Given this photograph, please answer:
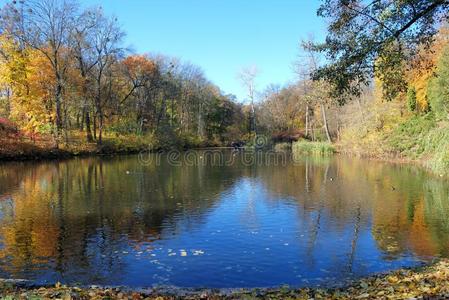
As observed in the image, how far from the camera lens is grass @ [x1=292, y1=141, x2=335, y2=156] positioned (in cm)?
4482

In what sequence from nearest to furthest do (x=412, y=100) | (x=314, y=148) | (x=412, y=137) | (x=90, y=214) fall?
(x=90, y=214) → (x=412, y=137) → (x=412, y=100) → (x=314, y=148)

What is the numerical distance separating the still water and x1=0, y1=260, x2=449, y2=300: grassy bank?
70 cm

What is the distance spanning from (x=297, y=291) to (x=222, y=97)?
7558cm

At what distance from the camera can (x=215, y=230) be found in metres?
12.2

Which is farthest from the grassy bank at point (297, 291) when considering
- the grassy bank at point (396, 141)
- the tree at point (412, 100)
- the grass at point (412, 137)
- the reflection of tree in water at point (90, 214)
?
the tree at point (412, 100)

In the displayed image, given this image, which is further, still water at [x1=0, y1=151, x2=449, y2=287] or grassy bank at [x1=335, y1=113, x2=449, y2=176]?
grassy bank at [x1=335, y1=113, x2=449, y2=176]

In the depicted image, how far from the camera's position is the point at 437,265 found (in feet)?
28.2

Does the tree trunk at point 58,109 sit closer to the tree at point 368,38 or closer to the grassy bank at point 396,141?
the grassy bank at point 396,141

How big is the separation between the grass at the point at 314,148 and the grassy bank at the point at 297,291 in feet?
123

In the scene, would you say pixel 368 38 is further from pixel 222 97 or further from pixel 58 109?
pixel 222 97

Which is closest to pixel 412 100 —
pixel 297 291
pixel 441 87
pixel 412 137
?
pixel 412 137

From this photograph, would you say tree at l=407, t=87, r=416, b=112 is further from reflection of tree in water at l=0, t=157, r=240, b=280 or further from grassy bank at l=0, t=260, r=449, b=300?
grassy bank at l=0, t=260, r=449, b=300

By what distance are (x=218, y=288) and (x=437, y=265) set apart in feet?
15.1

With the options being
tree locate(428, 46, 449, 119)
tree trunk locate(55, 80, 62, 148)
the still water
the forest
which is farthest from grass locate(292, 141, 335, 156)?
tree trunk locate(55, 80, 62, 148)
